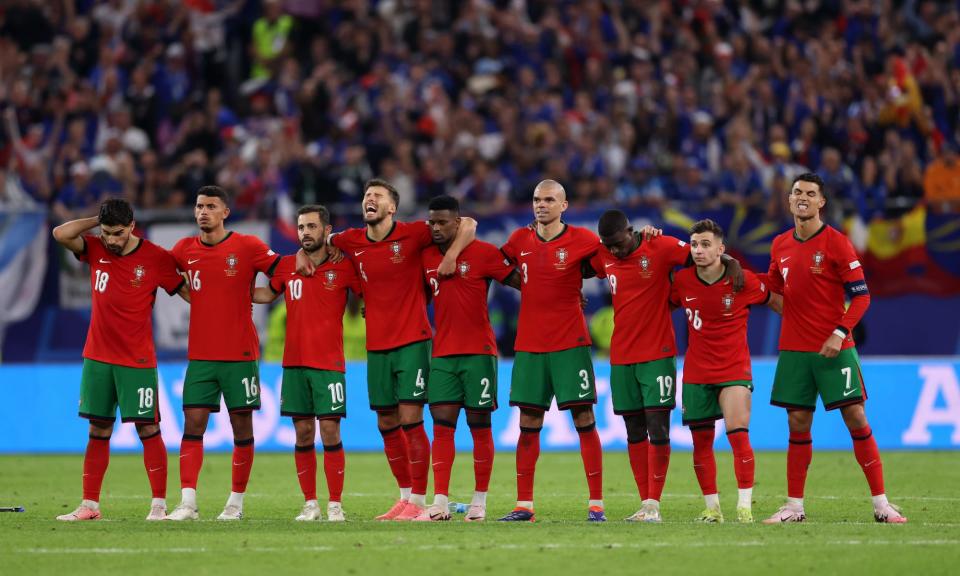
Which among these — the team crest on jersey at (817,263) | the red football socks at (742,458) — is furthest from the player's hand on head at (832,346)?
the red football socks at (742,458)

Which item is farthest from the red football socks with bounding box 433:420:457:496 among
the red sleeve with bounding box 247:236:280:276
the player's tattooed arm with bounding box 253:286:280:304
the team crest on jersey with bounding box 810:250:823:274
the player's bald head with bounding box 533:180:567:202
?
the team crest on jersey with bounding box 810:250:823:274

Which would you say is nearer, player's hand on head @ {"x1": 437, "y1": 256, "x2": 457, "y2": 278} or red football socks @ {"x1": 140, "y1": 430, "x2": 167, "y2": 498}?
player's hand on head @ {"x1": 437, "y1": 256, "x2": 457, "y2": 278}

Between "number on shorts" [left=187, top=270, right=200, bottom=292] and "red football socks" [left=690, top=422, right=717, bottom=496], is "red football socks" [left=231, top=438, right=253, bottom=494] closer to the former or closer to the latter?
"number on shorts" [left=187, top=270, right=200, bottom=292]

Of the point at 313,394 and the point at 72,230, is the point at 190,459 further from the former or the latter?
the point at 72,230

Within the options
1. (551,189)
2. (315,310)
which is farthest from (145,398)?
(551,189)

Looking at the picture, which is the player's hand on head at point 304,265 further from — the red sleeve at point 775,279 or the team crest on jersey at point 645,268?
the red sleeve at point 775,279

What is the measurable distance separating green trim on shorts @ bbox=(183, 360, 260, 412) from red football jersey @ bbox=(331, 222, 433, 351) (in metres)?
1.04

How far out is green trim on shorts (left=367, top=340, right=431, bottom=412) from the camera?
11.9 meters

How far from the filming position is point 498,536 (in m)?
10.4

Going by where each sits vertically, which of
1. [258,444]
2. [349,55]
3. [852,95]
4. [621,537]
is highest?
[349,55]

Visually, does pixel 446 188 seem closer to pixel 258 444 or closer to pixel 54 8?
pixel 258 444

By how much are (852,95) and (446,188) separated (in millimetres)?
6682

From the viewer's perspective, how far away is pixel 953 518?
38.0 feet

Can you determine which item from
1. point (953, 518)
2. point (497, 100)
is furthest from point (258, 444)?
point (953, 518)
